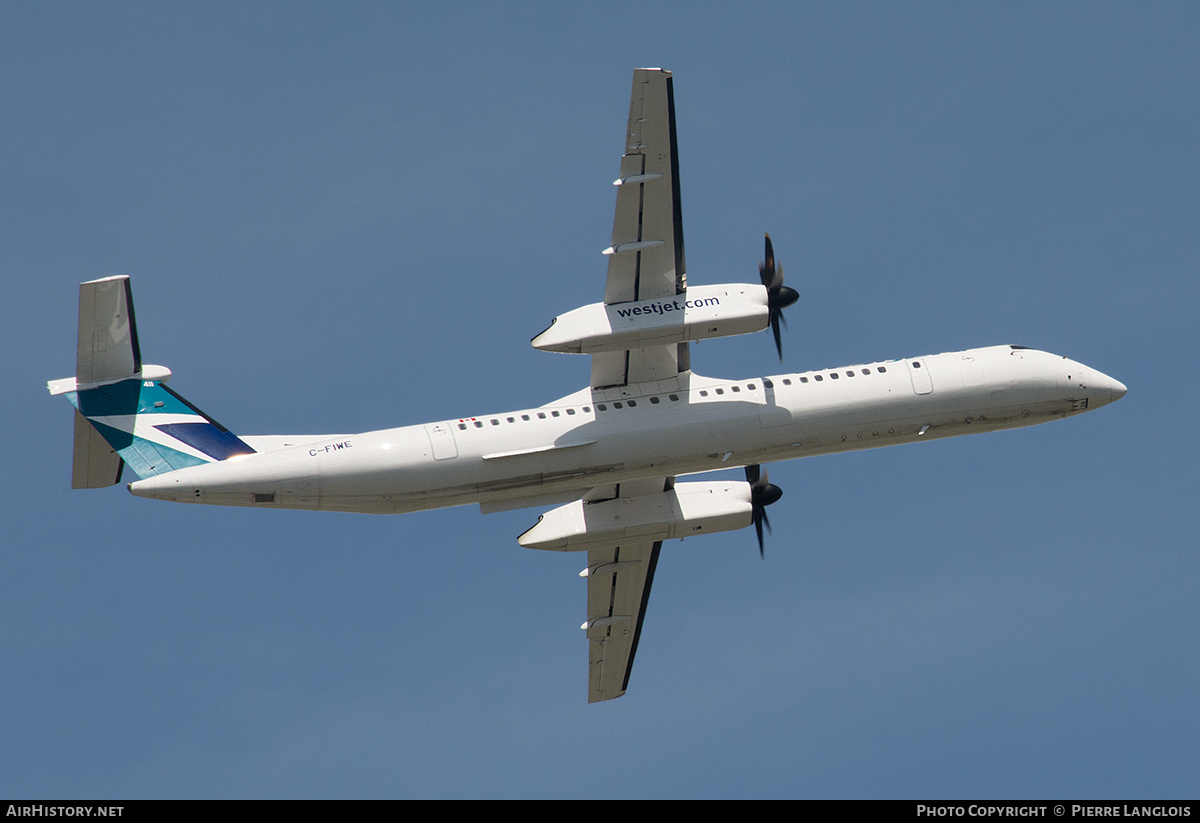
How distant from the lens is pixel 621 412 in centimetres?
3303

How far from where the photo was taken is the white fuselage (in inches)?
1235

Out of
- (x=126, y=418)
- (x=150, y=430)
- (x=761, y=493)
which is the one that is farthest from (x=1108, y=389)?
(x=126, y=418)

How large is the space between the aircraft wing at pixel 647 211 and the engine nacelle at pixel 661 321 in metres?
0.36

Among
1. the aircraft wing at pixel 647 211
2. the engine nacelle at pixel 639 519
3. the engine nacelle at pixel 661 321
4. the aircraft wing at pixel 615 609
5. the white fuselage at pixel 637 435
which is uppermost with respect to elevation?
the aircraft wing at pixel 647 211

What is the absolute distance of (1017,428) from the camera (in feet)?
117

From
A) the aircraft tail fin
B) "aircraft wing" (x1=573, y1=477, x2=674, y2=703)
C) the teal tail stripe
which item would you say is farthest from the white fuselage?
"aircraft wing" (x1=573, y1=477, x2=674, y2=703)

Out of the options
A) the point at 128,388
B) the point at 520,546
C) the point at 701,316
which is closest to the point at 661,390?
the point at 701,316

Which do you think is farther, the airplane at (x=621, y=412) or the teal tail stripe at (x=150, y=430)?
the teal tail stripe at (x=150, y=430)

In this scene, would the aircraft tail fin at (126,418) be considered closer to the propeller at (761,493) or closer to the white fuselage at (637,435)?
the white fuselage at (637,435)

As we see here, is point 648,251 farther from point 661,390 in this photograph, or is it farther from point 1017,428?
point 1017,428

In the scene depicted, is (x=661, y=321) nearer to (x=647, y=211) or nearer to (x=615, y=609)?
(x=647, y=211)

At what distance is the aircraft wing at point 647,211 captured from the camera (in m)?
30.4

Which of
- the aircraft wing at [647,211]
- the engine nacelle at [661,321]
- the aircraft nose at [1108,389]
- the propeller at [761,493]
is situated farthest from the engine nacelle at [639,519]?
the aircraft nose at [1108,389]

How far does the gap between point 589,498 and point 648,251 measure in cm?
774
